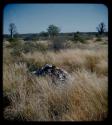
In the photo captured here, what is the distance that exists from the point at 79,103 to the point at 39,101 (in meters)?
0.34

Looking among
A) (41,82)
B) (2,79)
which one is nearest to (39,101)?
(41,82)

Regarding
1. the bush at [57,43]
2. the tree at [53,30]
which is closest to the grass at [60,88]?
the bush at [57,43]

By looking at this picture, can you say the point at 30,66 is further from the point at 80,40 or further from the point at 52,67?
the point at 80,40

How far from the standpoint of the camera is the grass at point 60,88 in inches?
103

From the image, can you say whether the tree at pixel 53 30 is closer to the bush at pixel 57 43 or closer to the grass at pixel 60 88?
the bush at pixel 57 43

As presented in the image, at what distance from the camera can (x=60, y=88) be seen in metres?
2.85

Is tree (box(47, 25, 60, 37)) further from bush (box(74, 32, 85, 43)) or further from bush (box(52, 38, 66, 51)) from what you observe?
bush (box(74, 32, 85, 43))

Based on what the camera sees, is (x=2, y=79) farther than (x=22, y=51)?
No

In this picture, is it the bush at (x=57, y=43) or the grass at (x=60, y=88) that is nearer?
the grass at (x=60, y=88)

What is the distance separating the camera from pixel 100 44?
2.68 meters

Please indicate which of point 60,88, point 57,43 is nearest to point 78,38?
point 57,43

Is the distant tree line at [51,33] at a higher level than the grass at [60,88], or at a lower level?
higher

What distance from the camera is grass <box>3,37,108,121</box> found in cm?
261

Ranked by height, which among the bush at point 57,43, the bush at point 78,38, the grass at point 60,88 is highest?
the bush at point 78,38
